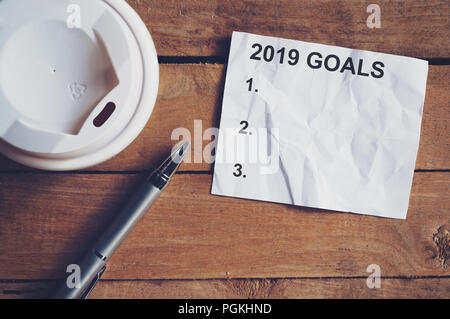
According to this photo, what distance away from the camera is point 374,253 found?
45 cm

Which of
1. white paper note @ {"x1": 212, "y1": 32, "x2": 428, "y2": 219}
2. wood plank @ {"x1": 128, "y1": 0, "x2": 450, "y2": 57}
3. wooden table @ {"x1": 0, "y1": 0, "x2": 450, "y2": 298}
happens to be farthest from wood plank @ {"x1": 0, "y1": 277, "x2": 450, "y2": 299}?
wood plank @ {"x1": 128, "y1": 0, "x2": 450, "y2": 57}

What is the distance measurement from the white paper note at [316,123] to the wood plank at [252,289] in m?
0.10

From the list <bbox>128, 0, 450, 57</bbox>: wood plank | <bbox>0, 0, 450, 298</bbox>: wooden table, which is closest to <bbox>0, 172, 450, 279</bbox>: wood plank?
Answer: <bbox>0, 0, 450, 298</bbox>: wooden table

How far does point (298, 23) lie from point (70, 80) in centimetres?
27

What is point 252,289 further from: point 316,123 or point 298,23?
point 298,23

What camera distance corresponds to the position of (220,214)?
1.43ft

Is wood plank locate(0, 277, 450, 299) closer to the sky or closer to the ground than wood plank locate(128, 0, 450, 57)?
closer to the ground

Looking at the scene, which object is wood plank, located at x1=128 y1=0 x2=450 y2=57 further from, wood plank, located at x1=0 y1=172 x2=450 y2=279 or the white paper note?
wood plank, located at x1=0 y1=172 x2=450 y2=279

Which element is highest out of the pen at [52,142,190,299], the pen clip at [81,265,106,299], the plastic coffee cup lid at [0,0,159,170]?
the plastic coffee cup lid at [0,0,159,170]

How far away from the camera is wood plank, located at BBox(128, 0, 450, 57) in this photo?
424 millimetres

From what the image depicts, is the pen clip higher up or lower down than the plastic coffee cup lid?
lower down

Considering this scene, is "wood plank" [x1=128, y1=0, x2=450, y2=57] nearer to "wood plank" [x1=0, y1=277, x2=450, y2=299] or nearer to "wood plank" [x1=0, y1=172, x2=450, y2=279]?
"wood plank" [x1=0, y1=172, x2=450, y2=279]

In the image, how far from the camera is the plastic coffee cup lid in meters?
0.34
